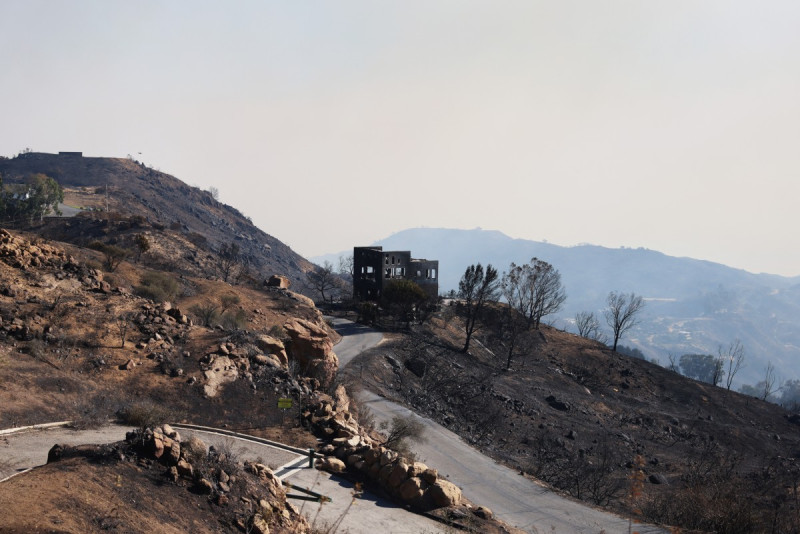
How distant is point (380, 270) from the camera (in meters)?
63.1

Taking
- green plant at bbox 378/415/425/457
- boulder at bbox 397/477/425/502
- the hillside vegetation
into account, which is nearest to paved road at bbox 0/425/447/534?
boulder at bbox 397/477/425/502

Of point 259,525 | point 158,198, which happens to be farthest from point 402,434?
point 158,198

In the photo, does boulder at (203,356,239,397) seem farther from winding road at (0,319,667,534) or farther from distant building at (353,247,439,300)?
distant building at (353,247,439,300)

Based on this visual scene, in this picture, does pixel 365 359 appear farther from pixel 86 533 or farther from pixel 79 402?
pixel 86 533

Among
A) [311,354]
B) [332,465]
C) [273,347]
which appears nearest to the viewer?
[332,465]

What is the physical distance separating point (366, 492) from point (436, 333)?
134ft

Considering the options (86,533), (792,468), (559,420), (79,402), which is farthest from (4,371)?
(792,468)

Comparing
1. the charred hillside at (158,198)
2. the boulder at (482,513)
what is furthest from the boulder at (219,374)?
the charred hillside at (158,198)

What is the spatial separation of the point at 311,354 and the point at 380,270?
33230mm

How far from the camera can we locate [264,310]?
149ft

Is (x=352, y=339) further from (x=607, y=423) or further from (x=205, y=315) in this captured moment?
(x=607, y=423)

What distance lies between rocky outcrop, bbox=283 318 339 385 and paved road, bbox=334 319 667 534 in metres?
3.77

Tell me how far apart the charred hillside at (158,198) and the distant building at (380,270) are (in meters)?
40.3

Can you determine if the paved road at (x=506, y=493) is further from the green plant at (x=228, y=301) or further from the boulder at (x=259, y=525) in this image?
the green plant at (x=228, y=301)
